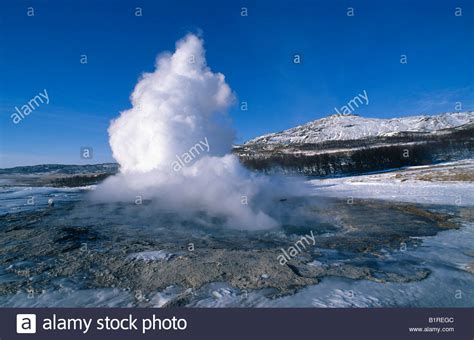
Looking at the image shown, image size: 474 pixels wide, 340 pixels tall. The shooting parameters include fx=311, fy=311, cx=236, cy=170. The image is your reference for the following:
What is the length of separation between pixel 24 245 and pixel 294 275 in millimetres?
8811

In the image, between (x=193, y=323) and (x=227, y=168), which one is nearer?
(x=193, y=323)

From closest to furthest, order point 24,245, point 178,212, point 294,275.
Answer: point 294,275 < point 24,245 < point 178,212

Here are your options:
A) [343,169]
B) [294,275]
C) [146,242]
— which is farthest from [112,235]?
[343,169]

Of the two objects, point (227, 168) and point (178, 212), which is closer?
point (178, 212)

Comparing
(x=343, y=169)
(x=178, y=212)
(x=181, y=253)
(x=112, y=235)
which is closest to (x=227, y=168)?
(x=178, y=212)

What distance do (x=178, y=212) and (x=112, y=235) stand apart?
17.5 feet

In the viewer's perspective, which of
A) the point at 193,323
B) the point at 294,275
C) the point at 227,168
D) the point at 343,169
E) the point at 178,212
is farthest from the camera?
the point at 343,169

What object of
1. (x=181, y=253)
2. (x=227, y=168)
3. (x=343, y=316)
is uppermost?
(x=227, y=168)

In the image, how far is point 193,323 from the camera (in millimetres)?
5516

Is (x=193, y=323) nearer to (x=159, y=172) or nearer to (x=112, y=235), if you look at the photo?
(x=112, y=235)

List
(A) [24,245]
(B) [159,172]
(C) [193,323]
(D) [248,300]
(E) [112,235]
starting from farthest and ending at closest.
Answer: (B) [159,172] < (E) [112,235] < (A) [24,245] < (D) [248,300] < (C) [193,323]

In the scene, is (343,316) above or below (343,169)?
below

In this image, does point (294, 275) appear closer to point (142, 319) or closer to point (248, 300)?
Result: point (248, 300)

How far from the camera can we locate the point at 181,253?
9.12 meters
